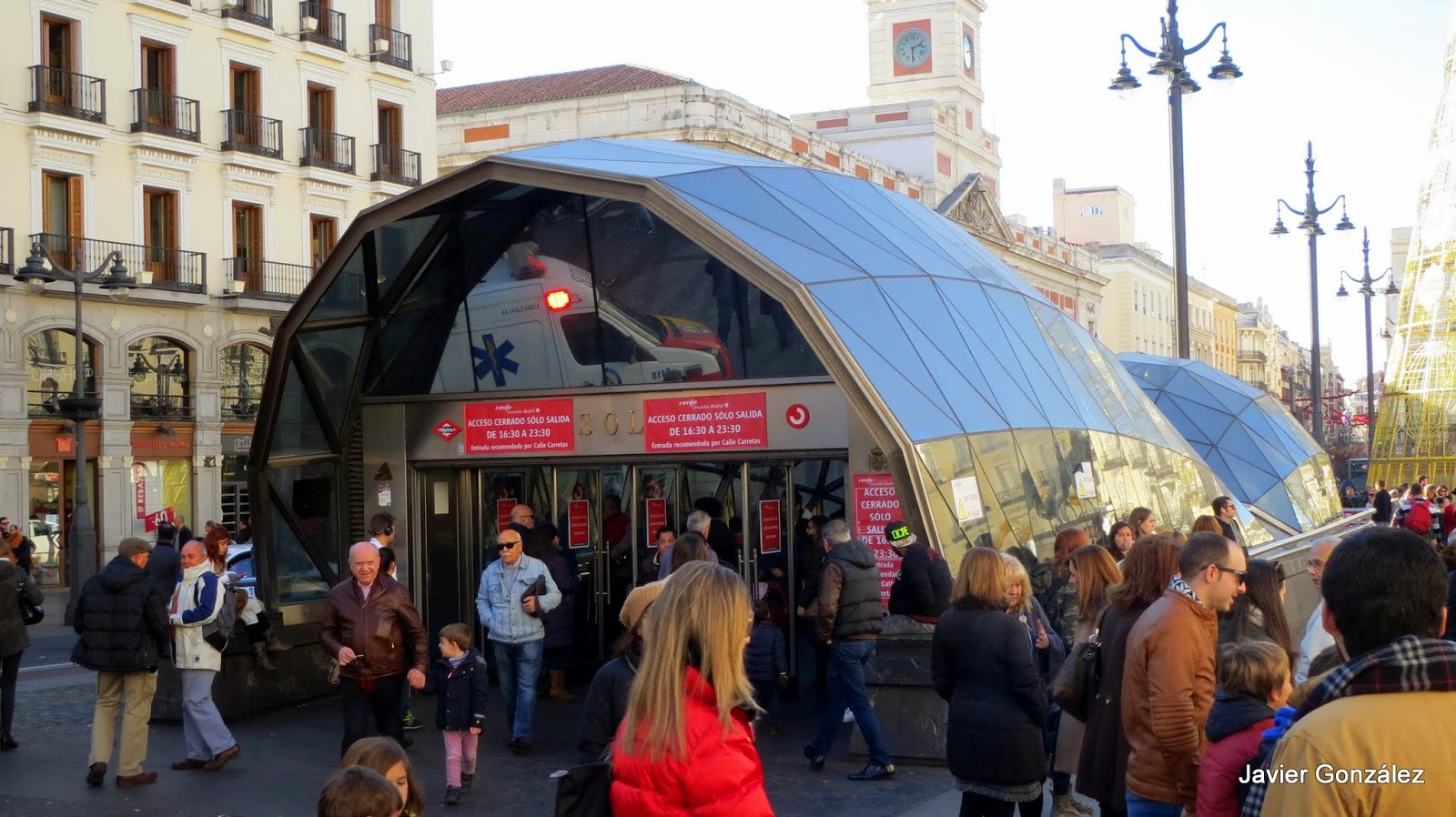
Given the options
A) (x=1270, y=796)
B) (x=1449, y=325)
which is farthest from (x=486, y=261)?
(x=1449, y=325)

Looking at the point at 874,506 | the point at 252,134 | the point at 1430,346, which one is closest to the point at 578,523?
the point at 874,506

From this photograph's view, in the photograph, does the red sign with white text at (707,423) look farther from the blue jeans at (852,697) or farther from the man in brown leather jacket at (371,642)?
the man in brown leather jacket at (371,642)

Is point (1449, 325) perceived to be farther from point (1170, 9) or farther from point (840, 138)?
point (840, 138)

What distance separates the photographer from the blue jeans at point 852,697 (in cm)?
956

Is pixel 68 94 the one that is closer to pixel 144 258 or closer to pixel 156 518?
pixel 144 258

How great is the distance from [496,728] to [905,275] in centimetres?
489

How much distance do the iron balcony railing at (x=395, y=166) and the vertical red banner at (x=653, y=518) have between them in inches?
1171

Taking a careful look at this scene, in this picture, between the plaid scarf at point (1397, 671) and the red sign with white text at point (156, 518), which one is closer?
the plaid scarf at point (1397, 671)

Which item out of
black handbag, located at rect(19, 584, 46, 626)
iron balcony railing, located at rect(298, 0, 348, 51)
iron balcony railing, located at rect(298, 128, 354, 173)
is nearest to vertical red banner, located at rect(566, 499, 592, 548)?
black handbag, located at rect(19, 584, 46, 626)

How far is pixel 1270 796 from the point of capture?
2738mm

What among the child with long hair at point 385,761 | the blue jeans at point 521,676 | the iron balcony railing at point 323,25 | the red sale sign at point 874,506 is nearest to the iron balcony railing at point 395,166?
the iron balcony railing at point 323,25

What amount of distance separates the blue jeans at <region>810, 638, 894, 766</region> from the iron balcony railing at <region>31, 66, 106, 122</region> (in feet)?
96.9

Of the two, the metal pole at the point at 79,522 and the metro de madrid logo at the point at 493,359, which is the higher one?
the metro de madrid logo at the point at 493,359

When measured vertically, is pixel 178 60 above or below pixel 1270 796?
above
